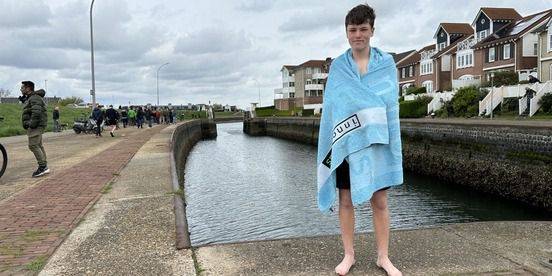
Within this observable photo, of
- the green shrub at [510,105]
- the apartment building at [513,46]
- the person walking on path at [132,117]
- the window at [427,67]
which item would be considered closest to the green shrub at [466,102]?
the green shrub at [510,105]

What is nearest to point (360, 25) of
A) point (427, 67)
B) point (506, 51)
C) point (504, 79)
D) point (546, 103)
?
point (546, 103)

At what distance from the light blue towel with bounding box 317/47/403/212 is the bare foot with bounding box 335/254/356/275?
1.62ft

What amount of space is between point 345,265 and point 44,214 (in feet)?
14.0

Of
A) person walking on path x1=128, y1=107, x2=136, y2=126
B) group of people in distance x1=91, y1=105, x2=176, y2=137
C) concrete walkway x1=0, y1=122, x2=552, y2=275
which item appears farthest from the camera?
person walking on path x1=128, y1=107, x2=136, y2=126

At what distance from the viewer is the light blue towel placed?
11.0 ft

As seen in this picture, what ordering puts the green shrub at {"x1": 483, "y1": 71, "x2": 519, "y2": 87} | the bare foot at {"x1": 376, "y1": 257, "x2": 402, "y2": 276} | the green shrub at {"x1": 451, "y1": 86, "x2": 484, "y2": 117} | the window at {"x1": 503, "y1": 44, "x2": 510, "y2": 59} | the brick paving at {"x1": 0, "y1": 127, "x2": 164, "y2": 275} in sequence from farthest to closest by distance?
the window at {"x1": 503, "y1": 44, "x2": 510, "y2": 59}
the green shrub at {"x1": 483, "y1": 71, "x2": 519, "y2": 87}
the green shrub at {"x1": 451, "y1": 86, "x2": 484, "y2": 117}
the brick paving at {"x1": 0, "y1": 127, "x2": 164, "y2": 275}
the bare foot at {"x1": 376, "y1": 257, "x2": 402, "y2": 276}

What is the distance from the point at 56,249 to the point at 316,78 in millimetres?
90146

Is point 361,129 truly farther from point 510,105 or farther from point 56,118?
point 56,118

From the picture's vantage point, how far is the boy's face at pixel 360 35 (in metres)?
3.42

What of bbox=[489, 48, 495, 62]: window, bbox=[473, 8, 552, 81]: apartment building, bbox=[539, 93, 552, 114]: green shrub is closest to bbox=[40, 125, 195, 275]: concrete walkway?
bbox=[539, 93, 552, 114]: green shrub

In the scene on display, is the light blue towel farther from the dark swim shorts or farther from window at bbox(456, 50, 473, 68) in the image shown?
window at bbox(456, 50, 473, 68)

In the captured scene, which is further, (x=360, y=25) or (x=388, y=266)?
(x=388, y=266)

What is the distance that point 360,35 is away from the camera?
3428 mm

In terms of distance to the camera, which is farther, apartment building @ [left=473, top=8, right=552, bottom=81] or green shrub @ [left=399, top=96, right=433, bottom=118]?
apartment building @ [left=473, top=8, right=552, bottom=81]
